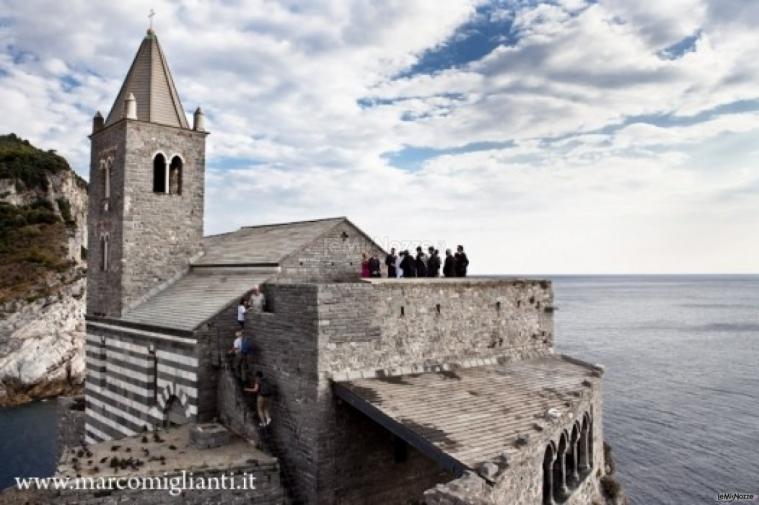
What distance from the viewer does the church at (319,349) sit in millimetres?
14594

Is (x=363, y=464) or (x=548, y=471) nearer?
(x=548, y=471)

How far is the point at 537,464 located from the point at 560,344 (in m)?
65.4

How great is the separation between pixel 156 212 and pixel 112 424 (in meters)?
8.65

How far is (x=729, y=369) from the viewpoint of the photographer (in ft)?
193

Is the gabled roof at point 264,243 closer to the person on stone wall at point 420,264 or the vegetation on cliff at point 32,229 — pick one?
the person on stone wall at point 420,264

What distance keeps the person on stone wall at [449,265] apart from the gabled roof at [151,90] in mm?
12888

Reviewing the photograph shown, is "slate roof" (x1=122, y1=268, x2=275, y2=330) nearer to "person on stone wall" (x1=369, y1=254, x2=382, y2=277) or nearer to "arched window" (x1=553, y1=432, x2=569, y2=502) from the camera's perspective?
"person on stone wall" (x1=369, y1=254, x2=382, y2=277)

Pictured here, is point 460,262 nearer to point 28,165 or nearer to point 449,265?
point 449,265

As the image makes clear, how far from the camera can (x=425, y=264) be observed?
22266 mm

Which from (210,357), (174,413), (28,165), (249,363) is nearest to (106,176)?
(174,413)

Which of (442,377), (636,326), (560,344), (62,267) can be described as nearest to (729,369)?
(560,344)

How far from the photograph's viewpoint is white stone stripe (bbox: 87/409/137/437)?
22250 mm

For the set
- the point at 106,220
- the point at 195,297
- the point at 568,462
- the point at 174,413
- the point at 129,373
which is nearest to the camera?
the point at 568,462

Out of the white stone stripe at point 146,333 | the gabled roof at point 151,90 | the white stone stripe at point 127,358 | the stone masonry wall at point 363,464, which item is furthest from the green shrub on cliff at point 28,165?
the stone masonry wall at point 363,464
